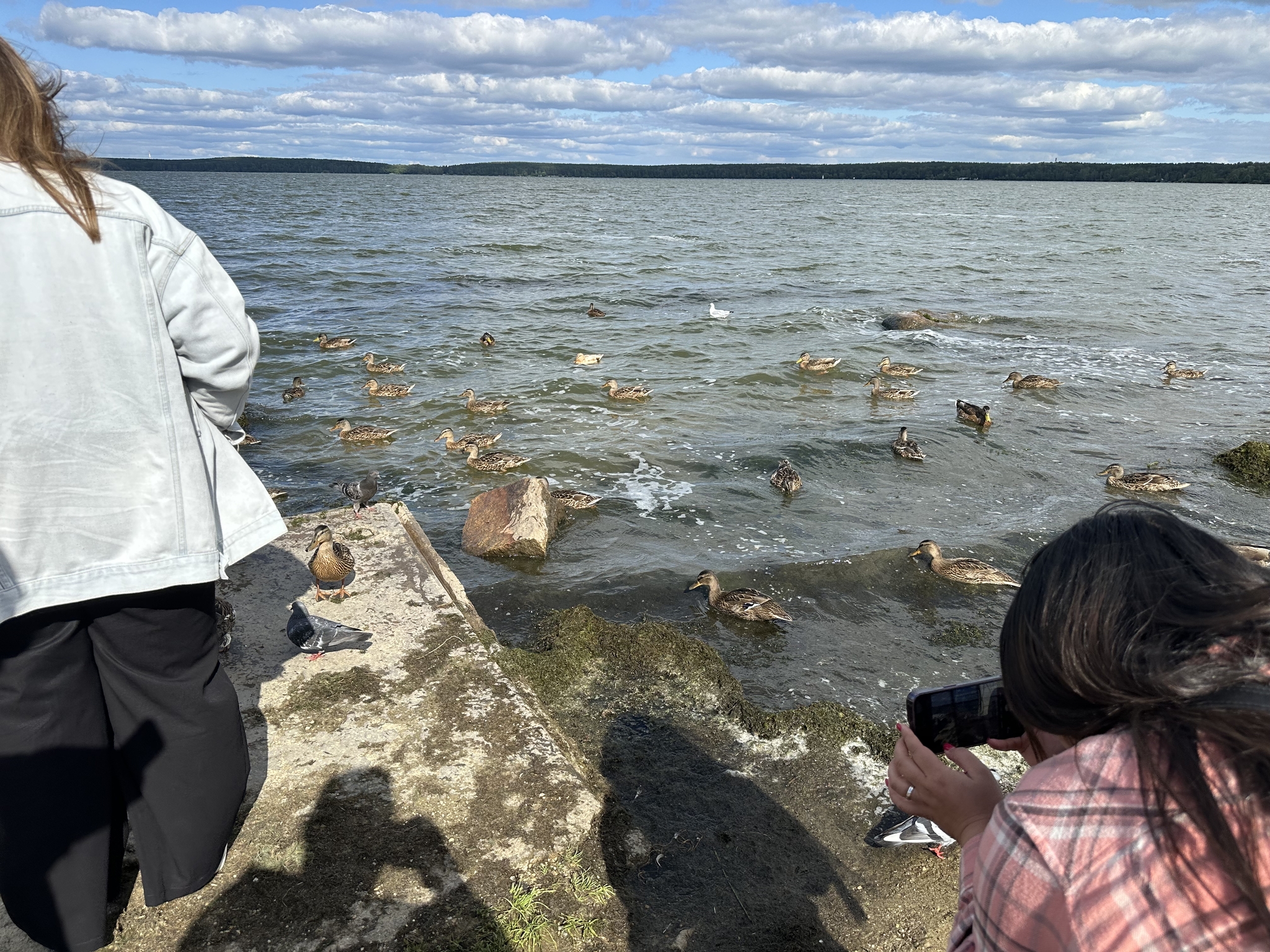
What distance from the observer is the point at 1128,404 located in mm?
15992

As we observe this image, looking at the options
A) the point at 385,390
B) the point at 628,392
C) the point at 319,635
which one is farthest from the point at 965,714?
the point at 385,390

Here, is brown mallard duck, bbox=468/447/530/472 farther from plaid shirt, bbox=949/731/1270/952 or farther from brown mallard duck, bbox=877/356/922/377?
plaid shirt, bbox=949/731/1270/952

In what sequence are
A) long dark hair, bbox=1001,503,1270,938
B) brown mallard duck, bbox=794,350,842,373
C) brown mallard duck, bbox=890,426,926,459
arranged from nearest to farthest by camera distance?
long dark hair, bbox=1001,503,1270,938 < brown mallard duck, bbox=890,426,926,459 < brown mallard duck, bbox=794,350,842,373

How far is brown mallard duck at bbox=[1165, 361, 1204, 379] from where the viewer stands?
17703mm

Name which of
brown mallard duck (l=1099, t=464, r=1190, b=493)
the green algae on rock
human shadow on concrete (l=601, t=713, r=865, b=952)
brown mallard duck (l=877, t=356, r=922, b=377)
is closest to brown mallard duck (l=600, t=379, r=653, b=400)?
Result: brown mallard duck (l=877, t=356, r=922, b=377)

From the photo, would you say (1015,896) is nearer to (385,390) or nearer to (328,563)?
(328,563)

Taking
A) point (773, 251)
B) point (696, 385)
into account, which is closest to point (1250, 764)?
point (696, 385)

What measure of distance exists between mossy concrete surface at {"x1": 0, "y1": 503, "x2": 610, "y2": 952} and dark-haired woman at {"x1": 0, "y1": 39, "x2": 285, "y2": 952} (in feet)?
1.04

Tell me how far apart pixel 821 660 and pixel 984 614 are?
6.73ft

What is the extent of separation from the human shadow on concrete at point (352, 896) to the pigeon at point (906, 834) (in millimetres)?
1969

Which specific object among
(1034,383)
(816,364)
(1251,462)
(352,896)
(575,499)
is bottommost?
(816,364)

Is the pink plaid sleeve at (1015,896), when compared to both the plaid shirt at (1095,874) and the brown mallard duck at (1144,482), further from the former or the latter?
the brown mallard duck at (1144,482)

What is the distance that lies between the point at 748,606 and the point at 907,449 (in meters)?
6.30

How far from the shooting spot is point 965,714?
2.19m
